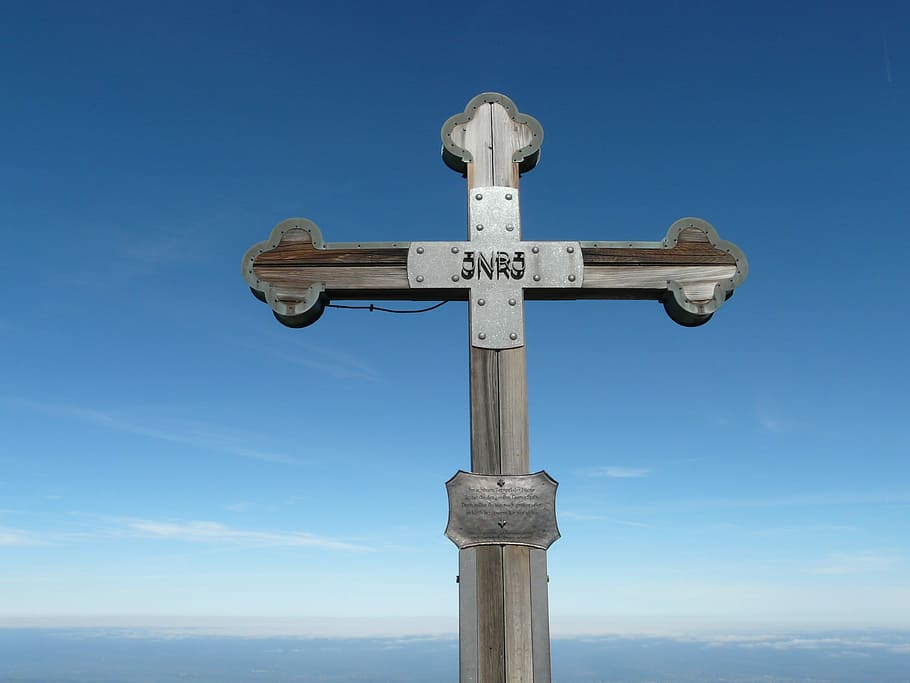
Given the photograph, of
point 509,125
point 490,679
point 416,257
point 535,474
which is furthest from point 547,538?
point 509,125

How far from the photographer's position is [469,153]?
588 centimetres

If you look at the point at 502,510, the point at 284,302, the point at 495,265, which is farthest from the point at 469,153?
the point at 502,510

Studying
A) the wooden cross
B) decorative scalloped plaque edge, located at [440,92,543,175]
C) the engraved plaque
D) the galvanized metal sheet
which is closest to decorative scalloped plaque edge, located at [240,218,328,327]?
the wooden cross

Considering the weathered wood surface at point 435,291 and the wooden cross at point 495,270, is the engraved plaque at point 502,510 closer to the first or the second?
the wooden cross at point 495,270

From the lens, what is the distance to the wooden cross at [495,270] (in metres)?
5.32

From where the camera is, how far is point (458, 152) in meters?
5.85

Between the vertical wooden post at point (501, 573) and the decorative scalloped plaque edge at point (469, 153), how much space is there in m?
1.47

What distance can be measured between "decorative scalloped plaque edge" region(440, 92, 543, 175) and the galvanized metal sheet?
0.38 meters

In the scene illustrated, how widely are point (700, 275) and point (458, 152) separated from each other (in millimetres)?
2058

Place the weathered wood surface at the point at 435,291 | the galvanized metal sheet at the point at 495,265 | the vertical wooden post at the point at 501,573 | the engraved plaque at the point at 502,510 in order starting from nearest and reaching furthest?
the vertical wooden post at the point at 501,573 < the engraved plaque at the point at 502,510 < the galvanized metal sheet at the point at 495,265 < the weathered wood surface at the point at 435,291

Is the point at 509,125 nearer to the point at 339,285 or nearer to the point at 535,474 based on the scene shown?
the point at 339,285

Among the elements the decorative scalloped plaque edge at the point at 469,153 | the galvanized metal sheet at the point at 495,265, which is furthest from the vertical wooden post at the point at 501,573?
the decorative scalloped plaque edge at the point at 469,153

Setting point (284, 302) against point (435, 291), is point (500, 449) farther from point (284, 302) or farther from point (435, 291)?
point (284, 302)

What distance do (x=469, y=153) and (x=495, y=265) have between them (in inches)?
38.3
